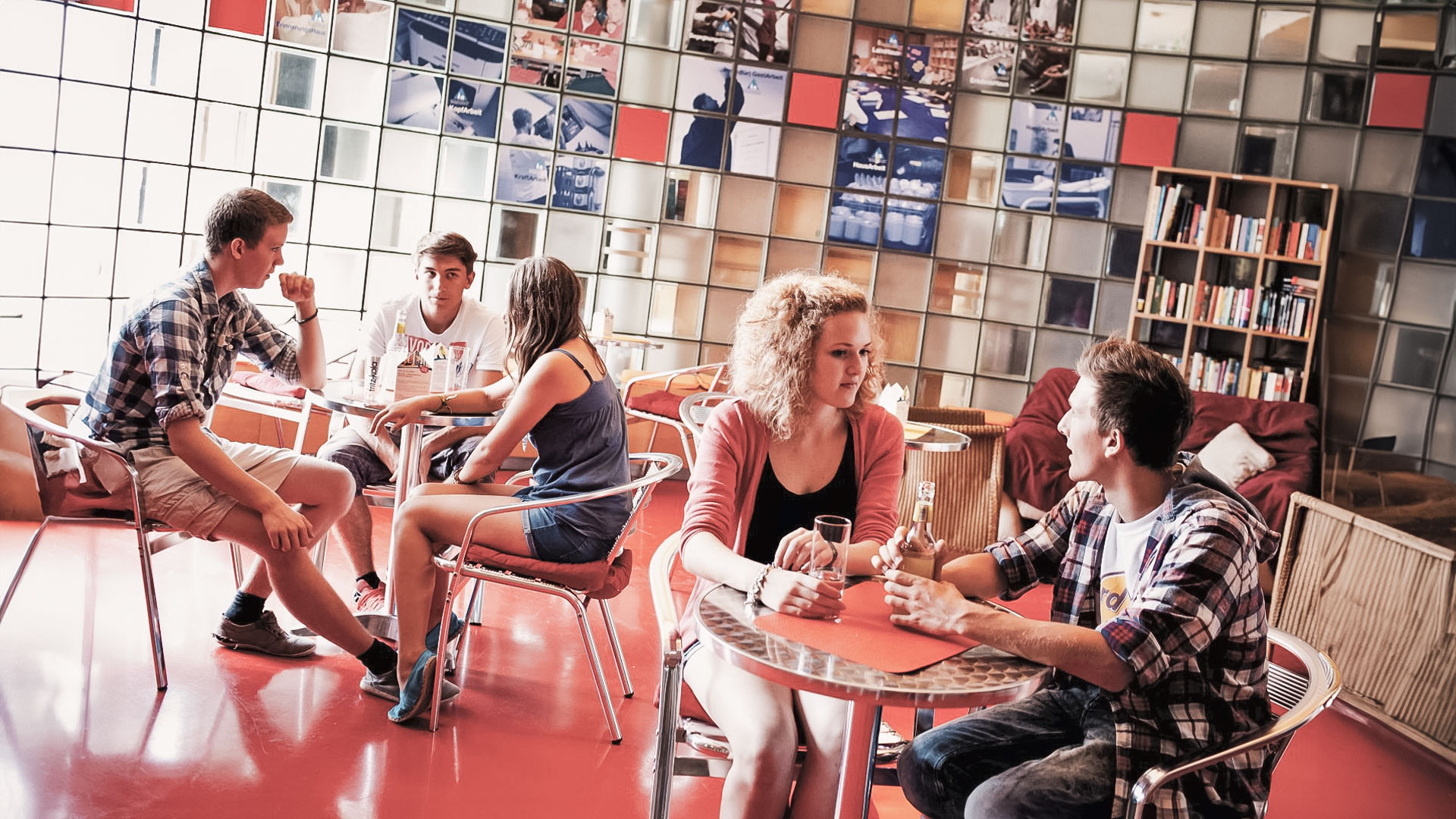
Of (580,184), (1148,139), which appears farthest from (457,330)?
(1148,139)

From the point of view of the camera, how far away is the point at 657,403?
5617 millimetres

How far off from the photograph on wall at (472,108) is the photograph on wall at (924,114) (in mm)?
2354

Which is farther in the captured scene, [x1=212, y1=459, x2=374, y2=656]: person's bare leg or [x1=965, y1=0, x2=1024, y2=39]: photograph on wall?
[x1=965, y1=0, x2=1024, y2=39]: photograph on wall

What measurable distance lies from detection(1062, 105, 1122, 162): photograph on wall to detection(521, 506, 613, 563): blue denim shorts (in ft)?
15.7

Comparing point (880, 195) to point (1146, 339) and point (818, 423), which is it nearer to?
point (1146, 339)

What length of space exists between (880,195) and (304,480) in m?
4.38

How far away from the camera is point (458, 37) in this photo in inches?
244

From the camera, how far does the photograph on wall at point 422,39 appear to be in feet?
20.0

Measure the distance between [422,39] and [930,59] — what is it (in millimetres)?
2916

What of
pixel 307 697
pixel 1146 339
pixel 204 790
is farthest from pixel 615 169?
pixel 204 790

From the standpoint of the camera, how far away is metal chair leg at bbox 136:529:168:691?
284cm

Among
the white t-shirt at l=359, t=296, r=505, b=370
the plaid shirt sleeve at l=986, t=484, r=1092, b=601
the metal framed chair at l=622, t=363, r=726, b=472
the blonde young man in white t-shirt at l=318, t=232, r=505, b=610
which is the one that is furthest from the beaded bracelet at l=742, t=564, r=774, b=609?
the metal framed chair at l=622, t=363, r=726, b=472

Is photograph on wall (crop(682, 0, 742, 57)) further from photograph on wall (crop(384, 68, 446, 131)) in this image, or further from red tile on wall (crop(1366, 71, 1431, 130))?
red tile on wall (crop(1366, 71, 1431, 130))

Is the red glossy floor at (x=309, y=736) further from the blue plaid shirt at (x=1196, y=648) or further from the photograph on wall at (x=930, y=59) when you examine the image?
the photograph on wall at (x=930, y=59)
